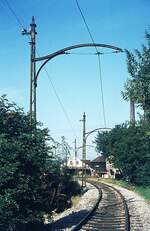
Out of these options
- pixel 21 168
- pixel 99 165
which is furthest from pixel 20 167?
pixel 99 165

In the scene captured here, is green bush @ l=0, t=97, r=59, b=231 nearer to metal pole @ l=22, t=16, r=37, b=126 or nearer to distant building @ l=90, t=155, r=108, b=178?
metal pole @ l=22, t=16, r=37, b=126

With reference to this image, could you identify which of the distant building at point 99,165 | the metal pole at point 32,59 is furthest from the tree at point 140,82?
the distant building at point 99,165

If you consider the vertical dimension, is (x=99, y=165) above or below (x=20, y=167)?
above

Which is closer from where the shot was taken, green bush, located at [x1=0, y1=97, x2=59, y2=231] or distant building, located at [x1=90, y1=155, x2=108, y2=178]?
green bush, located at [x1=0, y1=97, x2=59, y2=231]

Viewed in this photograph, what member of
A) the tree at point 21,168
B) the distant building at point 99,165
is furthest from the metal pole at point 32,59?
the distant building at point 99,165

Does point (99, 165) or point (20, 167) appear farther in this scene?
point (99, 165)

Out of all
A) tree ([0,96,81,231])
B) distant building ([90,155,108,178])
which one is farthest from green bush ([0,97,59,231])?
distant building ([90,155,108,178])

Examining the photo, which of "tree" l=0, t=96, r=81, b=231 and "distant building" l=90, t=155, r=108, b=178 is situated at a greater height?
"distant building" l=90, t=155, r=108, b=178

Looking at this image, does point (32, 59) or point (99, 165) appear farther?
point (99, 165)

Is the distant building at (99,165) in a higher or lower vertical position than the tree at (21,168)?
higher

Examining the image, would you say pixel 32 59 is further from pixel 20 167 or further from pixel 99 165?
pixel 99 165

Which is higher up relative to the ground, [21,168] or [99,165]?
[99,165]

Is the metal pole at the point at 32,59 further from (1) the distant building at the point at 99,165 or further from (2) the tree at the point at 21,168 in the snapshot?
(1) the distant building at the point at 99,165

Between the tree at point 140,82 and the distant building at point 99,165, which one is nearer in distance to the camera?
the tree at point 140,82
